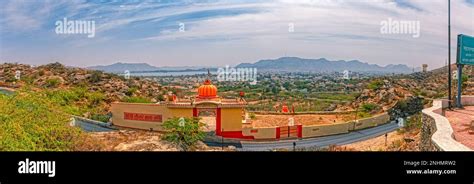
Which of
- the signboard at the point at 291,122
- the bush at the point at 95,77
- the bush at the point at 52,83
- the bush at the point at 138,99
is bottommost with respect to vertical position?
the signboard at the point at 291,122

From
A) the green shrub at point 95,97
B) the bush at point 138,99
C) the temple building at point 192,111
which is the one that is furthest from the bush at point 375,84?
the green shrub at point 95,97

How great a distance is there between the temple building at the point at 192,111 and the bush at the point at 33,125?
5.21ft

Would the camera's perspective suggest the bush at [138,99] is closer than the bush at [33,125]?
No

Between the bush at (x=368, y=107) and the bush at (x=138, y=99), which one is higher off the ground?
the bush at (x=138, y=99)

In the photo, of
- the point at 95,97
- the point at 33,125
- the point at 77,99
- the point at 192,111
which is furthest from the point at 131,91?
the point at 33,125

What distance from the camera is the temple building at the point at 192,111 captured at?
1010cm

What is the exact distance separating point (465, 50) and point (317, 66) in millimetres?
4364

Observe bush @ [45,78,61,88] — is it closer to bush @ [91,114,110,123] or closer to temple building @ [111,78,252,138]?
bush @ [91,114,110,123]

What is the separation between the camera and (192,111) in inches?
401

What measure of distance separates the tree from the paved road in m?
1.08

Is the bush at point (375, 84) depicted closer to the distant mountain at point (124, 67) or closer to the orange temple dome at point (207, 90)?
the orange temple dome at point (207, 90)
